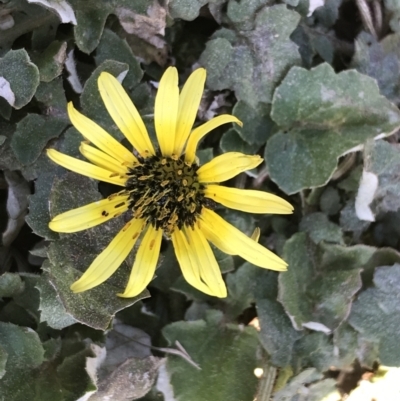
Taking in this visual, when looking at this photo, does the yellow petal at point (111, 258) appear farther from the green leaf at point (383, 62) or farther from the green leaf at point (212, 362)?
the green leaf at point (383, 62)

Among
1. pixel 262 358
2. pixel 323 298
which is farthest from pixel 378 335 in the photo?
pixel 262 358

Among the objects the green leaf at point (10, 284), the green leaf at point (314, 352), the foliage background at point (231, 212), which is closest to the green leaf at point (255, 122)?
the foliage background at point (231, 212)

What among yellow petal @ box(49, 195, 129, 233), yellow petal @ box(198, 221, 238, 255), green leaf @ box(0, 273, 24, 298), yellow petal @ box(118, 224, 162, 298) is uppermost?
yellow petal @ box(49, 195, 129, 233)

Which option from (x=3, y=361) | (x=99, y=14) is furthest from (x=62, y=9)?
(x=3, y=361)

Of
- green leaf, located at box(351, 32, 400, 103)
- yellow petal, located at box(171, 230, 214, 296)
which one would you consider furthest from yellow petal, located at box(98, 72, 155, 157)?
green leaf, located at box(351, 32, 400, 103)

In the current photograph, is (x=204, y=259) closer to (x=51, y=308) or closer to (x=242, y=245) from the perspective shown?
(x=242, y=245)

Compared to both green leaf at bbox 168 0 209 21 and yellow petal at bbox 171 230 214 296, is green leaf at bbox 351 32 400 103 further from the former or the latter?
yellow petal at bbox 171 230 214 296
